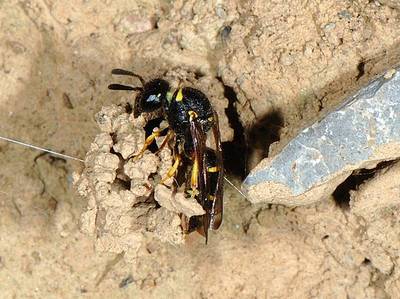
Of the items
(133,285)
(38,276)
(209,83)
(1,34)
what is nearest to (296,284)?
(133,285)

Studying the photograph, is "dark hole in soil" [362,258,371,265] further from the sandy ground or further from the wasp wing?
the wasp wing

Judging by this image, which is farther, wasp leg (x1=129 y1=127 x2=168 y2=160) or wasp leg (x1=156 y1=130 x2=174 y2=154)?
wasp leg (x1=156 y1=130 x2=174 y2=154)

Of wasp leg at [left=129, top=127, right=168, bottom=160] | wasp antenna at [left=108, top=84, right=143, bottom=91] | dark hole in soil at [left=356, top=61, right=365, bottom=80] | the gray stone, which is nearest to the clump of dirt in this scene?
wasp leg at [left=129, top=127, right=168, bottom=160]

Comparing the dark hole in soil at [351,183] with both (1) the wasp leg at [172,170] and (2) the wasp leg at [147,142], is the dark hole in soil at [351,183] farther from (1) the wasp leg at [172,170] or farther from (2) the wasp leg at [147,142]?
(2) the wasp leg at [147,142]

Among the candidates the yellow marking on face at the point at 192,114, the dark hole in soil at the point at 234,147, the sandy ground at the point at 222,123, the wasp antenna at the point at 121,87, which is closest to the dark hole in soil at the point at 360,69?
the sandy ground at the point at 222,123

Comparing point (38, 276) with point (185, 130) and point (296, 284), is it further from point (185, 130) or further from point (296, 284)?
point (296, 284)

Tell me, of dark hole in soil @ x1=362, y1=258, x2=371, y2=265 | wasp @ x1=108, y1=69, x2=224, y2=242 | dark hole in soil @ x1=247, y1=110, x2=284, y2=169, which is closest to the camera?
wasp @ x1=108, y1=69, x2=224, y2=242
